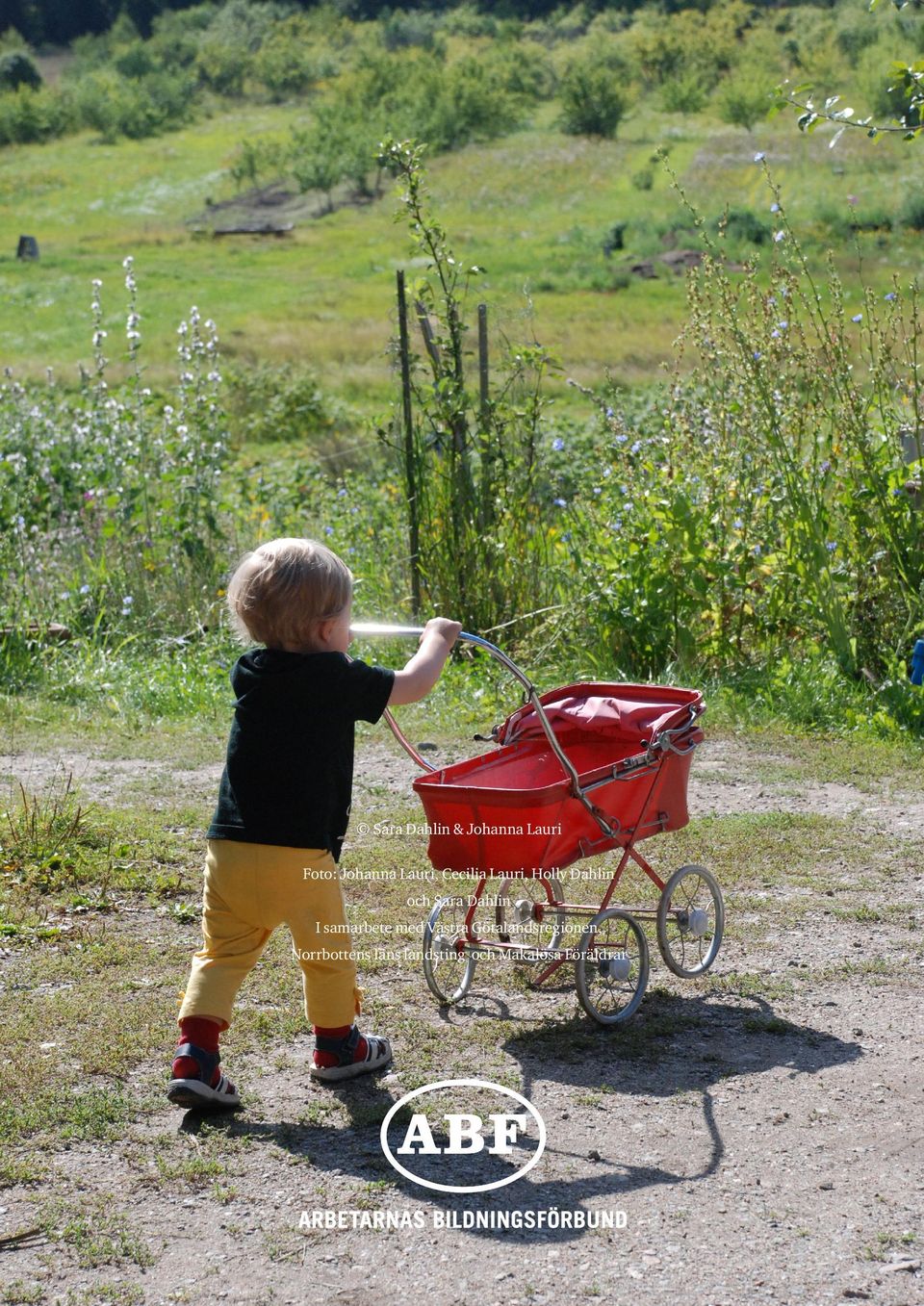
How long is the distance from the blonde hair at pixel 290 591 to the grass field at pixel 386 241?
5.08 meters

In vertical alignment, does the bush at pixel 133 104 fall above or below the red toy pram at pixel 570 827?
above

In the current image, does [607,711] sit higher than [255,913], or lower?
higher

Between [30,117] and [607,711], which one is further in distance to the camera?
[30,117]

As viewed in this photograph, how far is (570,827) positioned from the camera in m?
3.80

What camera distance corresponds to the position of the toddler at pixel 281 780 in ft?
11.2

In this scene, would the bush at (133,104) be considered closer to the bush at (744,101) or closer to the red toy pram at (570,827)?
the bush at (744,101)

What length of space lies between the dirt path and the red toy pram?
0.41ft

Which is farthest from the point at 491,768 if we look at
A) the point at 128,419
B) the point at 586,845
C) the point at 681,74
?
the point at 681,74

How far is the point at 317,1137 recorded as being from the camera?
10.9 ft

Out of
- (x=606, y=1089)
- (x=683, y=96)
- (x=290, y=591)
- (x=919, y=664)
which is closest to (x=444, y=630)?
(x=290, y=591)

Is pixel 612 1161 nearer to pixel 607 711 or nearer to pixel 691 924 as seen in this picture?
pixel 691 924

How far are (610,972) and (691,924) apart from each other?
401 mm

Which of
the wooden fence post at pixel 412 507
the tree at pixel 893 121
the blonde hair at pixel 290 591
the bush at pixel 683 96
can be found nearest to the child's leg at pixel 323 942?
the blonde hair at pixel 290 591

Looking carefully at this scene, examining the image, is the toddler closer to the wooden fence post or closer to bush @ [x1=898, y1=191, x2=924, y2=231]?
the wooden fence post
